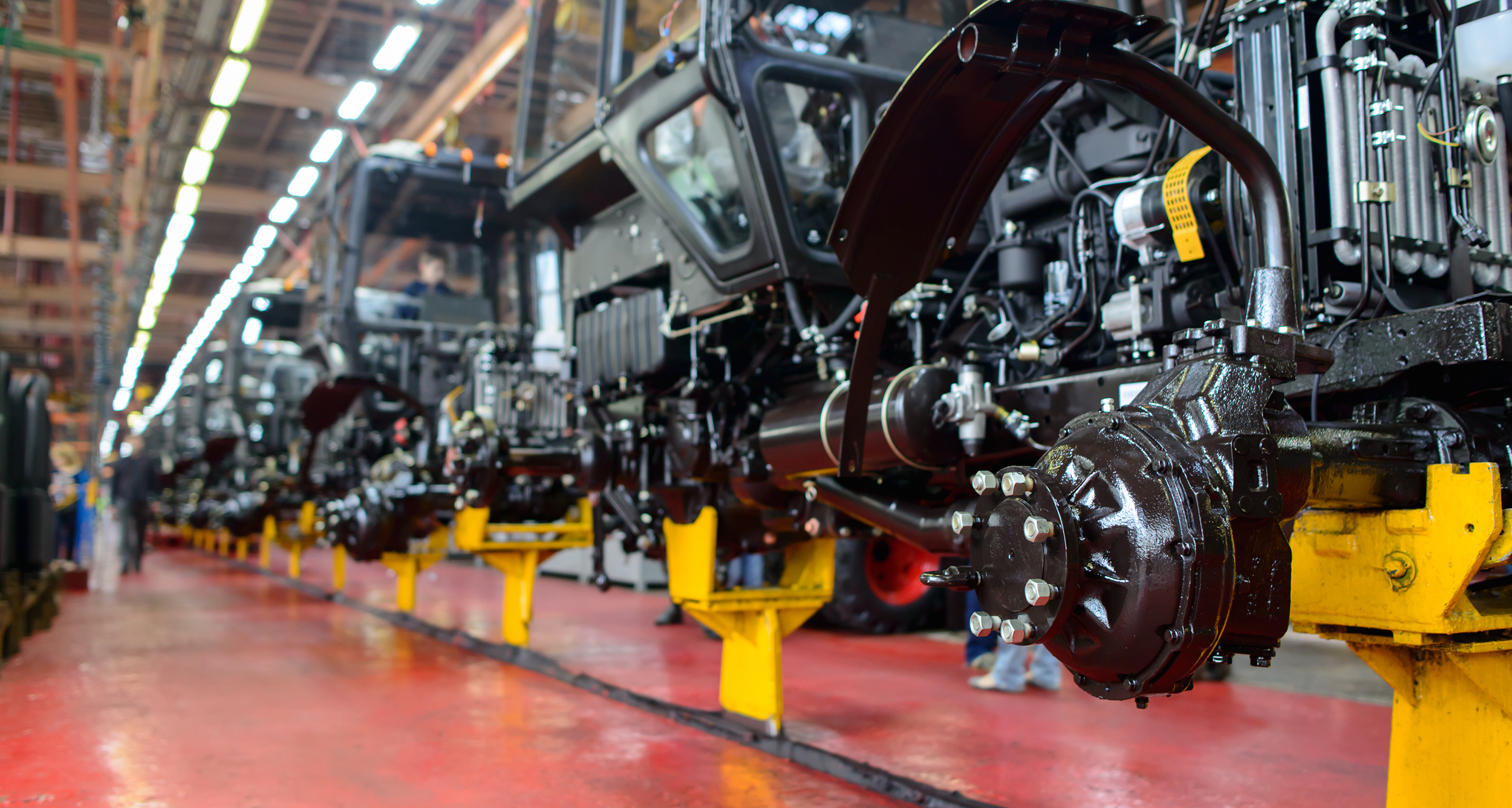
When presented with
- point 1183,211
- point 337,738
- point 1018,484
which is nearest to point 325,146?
point 337,738

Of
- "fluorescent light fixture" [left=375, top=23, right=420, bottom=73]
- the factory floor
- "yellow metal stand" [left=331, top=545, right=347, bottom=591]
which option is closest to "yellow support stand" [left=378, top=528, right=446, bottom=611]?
the factory floor

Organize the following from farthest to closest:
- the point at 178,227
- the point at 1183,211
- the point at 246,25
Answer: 1. the point at 178,227
2. the point at 246,25
3. the point at 1183,211

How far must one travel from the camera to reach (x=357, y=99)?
8.02 m

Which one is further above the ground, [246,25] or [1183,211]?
[246,25]

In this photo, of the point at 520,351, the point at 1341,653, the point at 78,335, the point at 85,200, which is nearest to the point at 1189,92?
the point at 1341,653

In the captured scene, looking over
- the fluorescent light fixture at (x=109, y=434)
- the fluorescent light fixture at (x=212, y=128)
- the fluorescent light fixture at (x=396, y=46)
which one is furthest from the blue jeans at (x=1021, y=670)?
the fluorescent light fixture at (x=109, y=434)

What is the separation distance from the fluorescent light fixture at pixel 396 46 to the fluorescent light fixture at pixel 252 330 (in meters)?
3.08

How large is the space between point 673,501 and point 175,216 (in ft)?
29.8

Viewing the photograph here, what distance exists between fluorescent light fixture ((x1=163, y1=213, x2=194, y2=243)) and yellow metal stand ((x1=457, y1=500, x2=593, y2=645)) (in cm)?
708

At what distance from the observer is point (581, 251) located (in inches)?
Result: 176

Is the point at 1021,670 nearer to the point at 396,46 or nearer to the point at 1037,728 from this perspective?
the point at 1037,728

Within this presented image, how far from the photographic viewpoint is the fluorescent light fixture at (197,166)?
Result: 895 cm

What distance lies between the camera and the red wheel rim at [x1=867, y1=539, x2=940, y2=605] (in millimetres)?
5590

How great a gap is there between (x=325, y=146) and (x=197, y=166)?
4.14 ft
